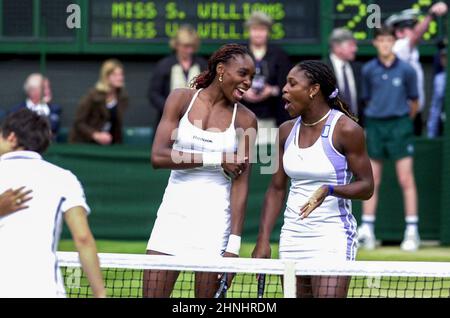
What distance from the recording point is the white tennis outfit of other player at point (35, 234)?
18.5 ft

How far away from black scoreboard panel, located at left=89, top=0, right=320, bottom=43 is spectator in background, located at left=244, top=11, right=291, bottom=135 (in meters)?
0.32

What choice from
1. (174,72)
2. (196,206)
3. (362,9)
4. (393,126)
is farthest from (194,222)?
(362,9)

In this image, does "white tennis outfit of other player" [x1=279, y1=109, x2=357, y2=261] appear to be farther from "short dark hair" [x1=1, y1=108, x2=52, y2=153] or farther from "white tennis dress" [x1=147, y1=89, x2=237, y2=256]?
"short dark hair" [x1=1, y1=108, x2=52, y2=153]

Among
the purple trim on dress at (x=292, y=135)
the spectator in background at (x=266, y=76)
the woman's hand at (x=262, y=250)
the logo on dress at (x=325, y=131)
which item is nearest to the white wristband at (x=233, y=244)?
the woman's hand at (x=262, y=250)

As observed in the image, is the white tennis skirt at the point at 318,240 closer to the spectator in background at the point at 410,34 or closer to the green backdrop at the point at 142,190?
the green backdrop at the point at 142,190

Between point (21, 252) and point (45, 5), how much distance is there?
8.00m

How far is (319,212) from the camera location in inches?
279

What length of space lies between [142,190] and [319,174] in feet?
20.2

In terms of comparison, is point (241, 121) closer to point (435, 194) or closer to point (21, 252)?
point (21, 252)

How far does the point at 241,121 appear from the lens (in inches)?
289

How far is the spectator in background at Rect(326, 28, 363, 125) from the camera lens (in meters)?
12.7

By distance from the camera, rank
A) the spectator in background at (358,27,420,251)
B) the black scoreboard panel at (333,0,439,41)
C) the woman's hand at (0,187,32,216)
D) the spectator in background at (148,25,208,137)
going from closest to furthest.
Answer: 1. the woman's hand at (0,187,32,216)
2. the spectator in background at (358,27,420,251)
3. the spectator in background at (148,25,208,137)
4. the black scoreboard panel at (333,0,439,41)

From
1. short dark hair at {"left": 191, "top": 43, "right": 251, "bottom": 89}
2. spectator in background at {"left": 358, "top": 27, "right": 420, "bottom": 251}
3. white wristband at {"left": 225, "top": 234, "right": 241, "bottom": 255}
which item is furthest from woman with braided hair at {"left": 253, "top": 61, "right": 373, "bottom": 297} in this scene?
spectator in background at {"left": 358, "top": 27, "right": 420, "bottom": 251}
